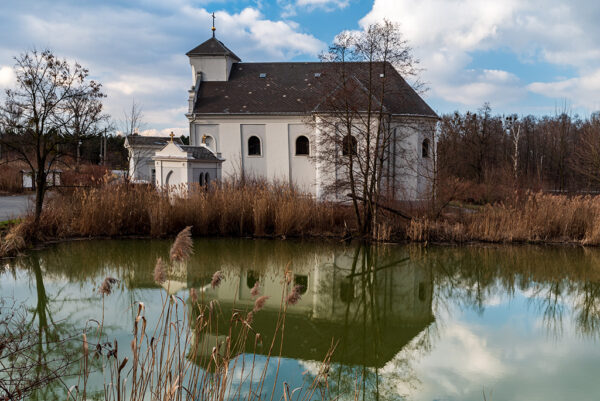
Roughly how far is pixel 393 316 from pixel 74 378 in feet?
16.7

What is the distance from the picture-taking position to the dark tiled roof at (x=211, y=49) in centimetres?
3025

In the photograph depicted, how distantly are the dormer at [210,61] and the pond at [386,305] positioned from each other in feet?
60.6

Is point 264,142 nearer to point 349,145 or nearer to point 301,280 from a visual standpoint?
point 349,145

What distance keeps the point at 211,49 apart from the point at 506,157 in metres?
26.3

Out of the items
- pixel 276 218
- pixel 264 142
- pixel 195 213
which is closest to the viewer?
pixel 195 213

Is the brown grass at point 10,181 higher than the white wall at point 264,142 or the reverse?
the reverse

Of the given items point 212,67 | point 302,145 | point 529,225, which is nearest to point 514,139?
point 302,145

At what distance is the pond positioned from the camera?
561cm

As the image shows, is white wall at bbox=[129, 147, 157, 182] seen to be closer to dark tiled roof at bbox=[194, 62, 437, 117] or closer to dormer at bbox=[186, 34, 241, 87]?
dormer at bbox=[186, 34, 241, 87]

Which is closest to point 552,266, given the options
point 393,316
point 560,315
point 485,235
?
point 485,235

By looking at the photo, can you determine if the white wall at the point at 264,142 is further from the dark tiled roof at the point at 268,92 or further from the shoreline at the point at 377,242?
the shoreline at the point at 377,242

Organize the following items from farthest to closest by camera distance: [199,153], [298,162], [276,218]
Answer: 1. [298,162]
2. [199,153]
3. [276,218]

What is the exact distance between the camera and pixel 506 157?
135ft

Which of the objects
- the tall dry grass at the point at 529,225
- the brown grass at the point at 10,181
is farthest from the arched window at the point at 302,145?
the brown grass at the point at 10,181
